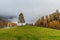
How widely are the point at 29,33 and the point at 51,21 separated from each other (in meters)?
0.95

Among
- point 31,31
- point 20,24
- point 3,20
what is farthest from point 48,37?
point 3,20

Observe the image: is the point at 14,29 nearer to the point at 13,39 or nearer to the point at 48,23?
the point at 13,39

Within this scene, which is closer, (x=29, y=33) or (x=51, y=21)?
(x=29, y=33)

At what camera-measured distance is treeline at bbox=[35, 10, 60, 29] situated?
267 inches

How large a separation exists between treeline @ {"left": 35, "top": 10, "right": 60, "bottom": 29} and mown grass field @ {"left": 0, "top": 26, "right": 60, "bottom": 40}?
197 millimetres

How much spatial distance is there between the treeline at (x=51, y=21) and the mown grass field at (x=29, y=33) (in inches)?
7.7

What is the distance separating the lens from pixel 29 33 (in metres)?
6.46

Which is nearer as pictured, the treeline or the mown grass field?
the mown grass field

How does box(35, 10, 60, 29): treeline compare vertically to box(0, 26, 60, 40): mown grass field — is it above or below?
above

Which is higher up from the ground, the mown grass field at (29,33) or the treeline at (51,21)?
the treeline at (51,21)

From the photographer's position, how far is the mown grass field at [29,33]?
20.2ft

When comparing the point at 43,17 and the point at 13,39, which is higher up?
the point at 43,17

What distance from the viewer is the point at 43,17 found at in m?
6.99

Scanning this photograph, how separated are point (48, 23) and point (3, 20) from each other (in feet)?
5.37
